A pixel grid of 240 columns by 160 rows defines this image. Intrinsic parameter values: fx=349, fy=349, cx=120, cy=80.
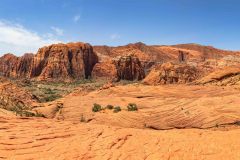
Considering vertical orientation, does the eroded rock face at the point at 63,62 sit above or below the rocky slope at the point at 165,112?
above

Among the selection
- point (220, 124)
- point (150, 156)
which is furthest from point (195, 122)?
point (150, 156)

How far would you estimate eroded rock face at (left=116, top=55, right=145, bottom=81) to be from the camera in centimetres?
11519

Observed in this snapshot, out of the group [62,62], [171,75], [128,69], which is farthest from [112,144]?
[62,62]

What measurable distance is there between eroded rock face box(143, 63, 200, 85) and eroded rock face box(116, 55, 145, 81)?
53.2 meters

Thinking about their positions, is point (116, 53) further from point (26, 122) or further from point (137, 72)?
point (26, 122)

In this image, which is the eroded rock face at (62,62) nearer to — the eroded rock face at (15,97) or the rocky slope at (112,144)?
the eroded rock face at (15,97)

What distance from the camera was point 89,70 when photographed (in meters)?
132

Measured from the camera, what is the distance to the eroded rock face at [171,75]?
2346 inches

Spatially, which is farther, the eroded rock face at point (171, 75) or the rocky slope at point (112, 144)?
the eroded rock face at point (171, 75)

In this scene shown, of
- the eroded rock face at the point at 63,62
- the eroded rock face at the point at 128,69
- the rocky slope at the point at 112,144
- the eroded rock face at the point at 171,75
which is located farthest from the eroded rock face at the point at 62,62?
the rocky slope at the point at 112,144

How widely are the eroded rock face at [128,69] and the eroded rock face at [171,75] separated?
53.2 meters

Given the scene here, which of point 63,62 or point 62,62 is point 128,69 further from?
point 62,62

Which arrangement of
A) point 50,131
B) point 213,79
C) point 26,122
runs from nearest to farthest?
point 50,131
point 26,122
point 213,79

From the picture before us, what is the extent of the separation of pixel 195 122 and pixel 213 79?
84.2 ft
